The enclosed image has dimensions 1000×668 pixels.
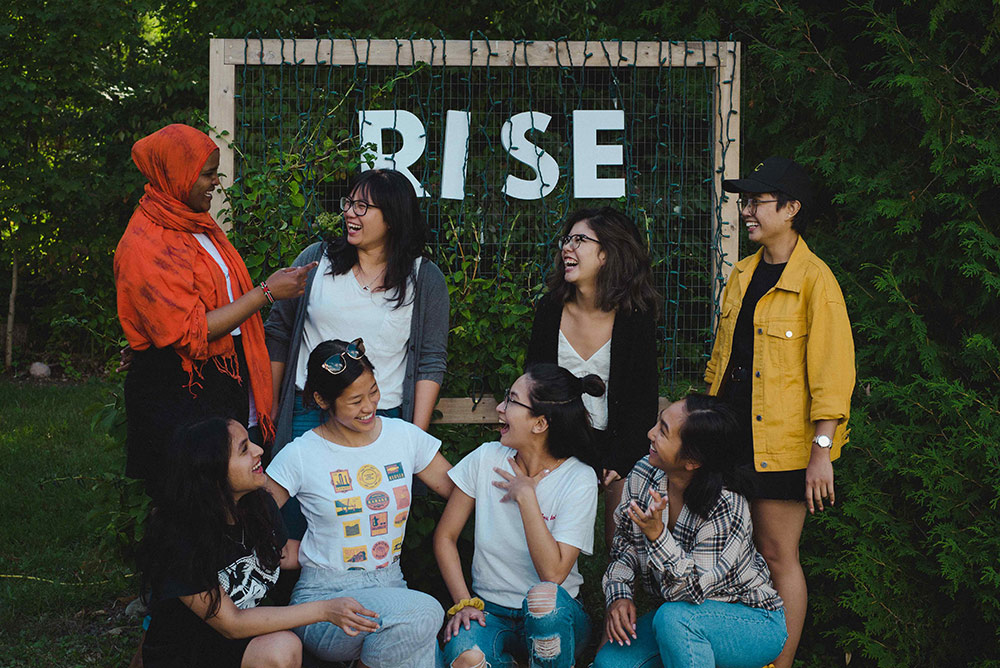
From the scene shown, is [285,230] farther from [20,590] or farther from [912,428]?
[912,428]

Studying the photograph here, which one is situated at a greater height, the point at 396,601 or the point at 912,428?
the point at 912,428

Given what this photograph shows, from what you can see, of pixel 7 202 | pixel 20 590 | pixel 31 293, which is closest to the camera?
pixel 20 590

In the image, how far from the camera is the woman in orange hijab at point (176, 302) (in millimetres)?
2777

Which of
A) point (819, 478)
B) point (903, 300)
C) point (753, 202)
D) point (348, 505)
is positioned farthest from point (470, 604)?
A: point (903, 300)

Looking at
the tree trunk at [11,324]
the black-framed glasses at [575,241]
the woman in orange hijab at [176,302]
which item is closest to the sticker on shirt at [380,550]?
the woman in orange hijab at [176,302]

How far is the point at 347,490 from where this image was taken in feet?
9.14

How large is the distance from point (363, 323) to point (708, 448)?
117 cm

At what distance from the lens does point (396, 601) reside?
2.64 metres

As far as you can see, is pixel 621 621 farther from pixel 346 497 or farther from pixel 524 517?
pixel 346 497

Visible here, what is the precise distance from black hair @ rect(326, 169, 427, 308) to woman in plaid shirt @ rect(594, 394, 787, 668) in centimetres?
98

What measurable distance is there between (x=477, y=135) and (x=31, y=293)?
6.20 m

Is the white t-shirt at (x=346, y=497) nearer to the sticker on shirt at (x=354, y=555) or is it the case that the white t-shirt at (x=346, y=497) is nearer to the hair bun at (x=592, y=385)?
the sticker on shirt at (x=354, y=555)

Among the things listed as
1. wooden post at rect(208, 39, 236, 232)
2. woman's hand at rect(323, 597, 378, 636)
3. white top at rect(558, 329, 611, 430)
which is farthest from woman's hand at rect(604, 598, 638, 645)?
wooden post at rect(208, 39, 236, 232)

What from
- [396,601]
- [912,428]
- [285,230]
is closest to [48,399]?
[285,230]
